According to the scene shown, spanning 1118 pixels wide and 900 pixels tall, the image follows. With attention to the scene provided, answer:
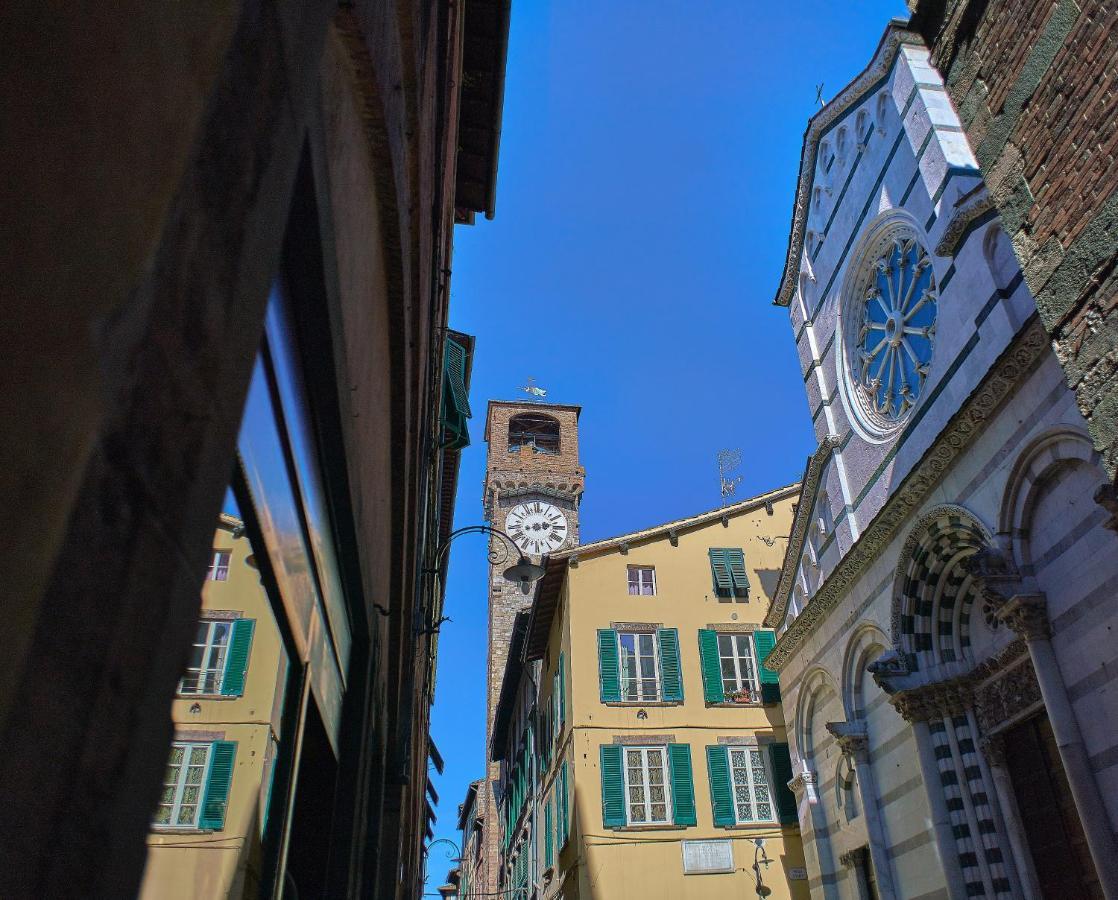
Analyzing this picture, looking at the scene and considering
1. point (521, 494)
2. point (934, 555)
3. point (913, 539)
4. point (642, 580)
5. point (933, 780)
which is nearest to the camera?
point (933, 780)

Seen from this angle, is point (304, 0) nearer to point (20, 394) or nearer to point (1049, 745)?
point (20, 394)

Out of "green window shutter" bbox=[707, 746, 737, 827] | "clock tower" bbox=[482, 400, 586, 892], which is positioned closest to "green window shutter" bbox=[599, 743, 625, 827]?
"green window shutter" bbox=[707, 746, 737, 827]

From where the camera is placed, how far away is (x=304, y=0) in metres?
1.30

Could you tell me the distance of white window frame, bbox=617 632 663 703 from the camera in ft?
61.9

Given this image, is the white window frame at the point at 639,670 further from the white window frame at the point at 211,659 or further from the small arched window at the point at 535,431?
the small arched window at the point at 535,431

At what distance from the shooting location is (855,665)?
1305 cm

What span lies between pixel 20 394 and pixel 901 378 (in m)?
13.4

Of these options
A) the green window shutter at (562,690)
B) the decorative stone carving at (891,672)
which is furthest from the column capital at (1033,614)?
the green window shutter at (562,690)

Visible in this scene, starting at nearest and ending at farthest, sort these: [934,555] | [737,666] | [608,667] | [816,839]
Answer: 1. [934,555]
2. [816,839]
3. [608,667]
4. [737,666]

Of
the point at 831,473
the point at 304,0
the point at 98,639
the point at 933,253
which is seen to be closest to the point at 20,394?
the point at 98,639

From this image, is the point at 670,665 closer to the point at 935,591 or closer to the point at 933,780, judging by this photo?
the point at 933,780

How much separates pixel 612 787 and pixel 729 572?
601cm

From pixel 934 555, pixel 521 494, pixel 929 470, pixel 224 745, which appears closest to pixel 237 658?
pixel 224 745

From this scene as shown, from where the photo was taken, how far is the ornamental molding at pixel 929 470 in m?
9.05
